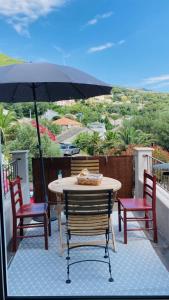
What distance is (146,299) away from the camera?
236 centimetres

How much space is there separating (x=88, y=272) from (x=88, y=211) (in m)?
0.62

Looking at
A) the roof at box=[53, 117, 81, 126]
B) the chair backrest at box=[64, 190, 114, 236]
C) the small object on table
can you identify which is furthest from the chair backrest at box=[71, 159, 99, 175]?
the roof at box=[53, 117, 81, 126]

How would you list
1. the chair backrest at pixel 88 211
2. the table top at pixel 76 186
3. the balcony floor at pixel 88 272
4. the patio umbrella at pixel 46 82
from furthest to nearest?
the table top at pixel 76 186 → the patio umbrella at pixel 46 82 → the chair backrest at pixel 88 211 → the balcony floor at pixel 88 272

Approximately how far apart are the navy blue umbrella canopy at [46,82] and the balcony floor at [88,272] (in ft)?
6.20

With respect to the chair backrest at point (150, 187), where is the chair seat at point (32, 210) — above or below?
below

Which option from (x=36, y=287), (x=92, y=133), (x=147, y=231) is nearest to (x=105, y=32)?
(x=147, y=231)

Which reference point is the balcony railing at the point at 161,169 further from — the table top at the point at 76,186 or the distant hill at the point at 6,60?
the distant hill at the point at 6,60

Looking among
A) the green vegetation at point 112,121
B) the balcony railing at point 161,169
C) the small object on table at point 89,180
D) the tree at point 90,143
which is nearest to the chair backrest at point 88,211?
the small object on table at point 89,180

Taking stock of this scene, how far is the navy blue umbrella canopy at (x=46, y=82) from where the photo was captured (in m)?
3.05

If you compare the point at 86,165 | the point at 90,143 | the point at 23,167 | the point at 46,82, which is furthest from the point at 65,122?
the point at 46,82

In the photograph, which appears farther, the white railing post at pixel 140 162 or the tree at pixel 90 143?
the tree at pixel 90 143

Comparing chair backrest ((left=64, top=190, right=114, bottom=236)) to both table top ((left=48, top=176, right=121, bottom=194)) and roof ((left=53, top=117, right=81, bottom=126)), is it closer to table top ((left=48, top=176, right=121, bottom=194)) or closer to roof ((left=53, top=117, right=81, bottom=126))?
table top ((left=48, top=176, right=121, bottom=194))

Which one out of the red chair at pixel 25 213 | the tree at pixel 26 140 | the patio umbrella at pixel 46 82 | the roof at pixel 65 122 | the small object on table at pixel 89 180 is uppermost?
the patio umbrella at pixel 46 82

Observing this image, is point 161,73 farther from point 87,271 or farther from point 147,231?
point 87,271
